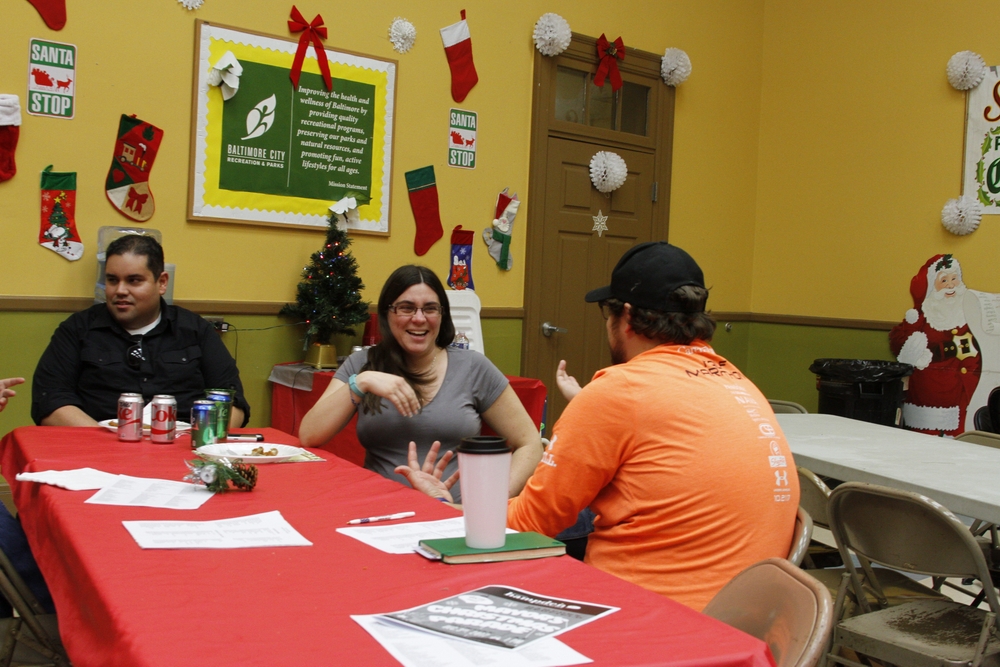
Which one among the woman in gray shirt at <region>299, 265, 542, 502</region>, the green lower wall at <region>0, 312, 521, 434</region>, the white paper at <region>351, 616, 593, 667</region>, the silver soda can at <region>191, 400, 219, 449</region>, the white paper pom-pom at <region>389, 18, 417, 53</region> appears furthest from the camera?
the white paper pom-pom at <region>389, 18, 417, 53</region>

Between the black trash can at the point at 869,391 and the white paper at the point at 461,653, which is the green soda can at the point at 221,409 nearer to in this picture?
the white paper at the point at 461,653

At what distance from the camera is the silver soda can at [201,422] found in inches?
95.5

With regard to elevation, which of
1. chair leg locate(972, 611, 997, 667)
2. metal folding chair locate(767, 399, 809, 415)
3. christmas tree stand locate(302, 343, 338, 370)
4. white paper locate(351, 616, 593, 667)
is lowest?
chair leg locate(972, 611, 997, 667)

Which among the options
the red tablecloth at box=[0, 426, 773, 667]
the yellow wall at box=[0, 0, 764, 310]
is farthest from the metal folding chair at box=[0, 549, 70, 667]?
the yellow wall at box=[0, 0, 764, 310]

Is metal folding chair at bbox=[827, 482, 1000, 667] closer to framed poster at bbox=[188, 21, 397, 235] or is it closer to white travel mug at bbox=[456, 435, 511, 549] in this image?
white travel mug at bbox=[456, 435, 511, 549]

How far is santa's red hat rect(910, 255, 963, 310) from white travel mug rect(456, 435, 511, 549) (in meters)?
5.22

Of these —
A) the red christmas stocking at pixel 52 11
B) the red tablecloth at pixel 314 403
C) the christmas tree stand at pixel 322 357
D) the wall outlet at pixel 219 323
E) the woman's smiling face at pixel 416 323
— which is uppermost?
the red christmas stocking at pixel 52 11

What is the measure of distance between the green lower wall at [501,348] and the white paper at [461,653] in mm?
3689

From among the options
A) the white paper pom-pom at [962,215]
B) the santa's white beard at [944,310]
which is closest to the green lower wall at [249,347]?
the santa's white beard at [944,310]

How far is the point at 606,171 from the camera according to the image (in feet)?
20.0

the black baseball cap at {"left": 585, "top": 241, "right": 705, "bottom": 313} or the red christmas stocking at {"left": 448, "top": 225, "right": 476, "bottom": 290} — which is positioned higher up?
the red christmas stocking at {"left": 448, "top": 225, "right": 476, "bottom": 290}

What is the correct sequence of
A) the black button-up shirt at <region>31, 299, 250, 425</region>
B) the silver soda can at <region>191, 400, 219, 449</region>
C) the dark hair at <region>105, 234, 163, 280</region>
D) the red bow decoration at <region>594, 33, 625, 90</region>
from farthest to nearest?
1. the red bow decoration at <region>594, 33, 625, 90</region>
2. the dark hair at <region>105, 234, 163, 280</region>
3. the black button-up shirt at <region>31, 299, 250, 425</region>
4. the silver soda can at <region>191, 400, 219, 449</region>

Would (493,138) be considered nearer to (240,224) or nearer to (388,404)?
(240,224)

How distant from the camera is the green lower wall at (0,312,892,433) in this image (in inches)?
164
